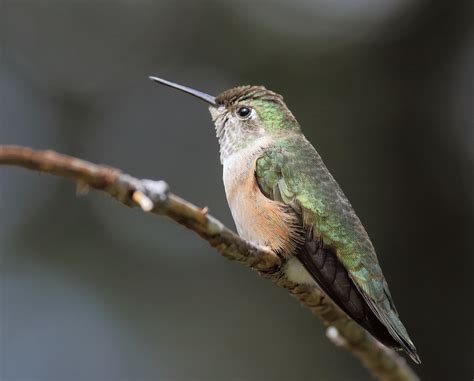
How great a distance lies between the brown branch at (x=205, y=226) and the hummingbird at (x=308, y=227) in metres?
0.12

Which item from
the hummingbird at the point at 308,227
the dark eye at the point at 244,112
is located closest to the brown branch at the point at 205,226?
the hummingbird at the point at 308,227

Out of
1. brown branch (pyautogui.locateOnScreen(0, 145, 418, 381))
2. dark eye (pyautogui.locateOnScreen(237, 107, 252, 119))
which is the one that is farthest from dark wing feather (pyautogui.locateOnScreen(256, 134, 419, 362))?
dark eye (pyautogui.locateOnScreen(237, 107, 252, 119))

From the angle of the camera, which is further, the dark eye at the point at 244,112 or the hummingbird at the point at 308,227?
Answer: the dark eye at the point at 244,112

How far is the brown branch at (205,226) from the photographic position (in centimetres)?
192

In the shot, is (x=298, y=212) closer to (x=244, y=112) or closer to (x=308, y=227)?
(x=308, y=227)

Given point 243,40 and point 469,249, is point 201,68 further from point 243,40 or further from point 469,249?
point 469,249

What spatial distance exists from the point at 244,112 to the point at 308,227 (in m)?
1.13

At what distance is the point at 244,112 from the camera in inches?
187

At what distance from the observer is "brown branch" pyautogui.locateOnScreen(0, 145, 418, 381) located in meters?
1.92

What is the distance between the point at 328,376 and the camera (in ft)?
24.6

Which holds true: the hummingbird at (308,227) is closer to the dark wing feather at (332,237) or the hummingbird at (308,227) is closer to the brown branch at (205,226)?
the dark wing feather at (332,237)

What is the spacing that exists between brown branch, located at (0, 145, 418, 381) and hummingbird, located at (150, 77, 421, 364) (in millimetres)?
120

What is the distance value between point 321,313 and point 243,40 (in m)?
6.14

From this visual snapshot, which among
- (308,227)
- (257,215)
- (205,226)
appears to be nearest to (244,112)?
(257,215)
